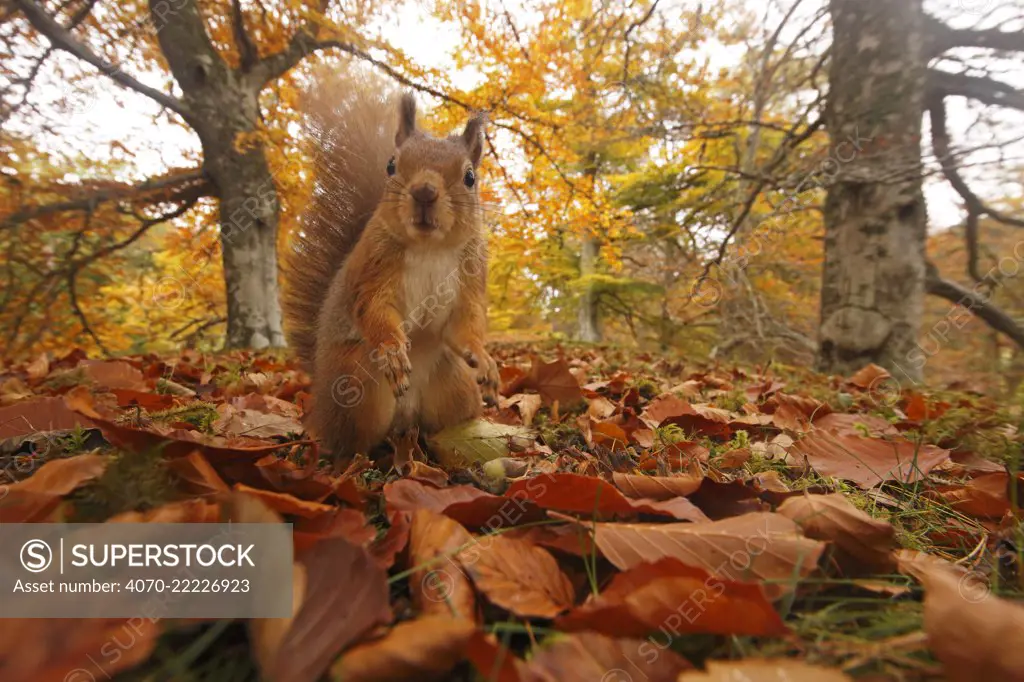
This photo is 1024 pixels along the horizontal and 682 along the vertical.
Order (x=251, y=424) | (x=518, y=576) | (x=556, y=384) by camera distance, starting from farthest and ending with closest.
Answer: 1. (x=556, y=384)
2. (x=251, y=424)
3. (x=518, y=576)

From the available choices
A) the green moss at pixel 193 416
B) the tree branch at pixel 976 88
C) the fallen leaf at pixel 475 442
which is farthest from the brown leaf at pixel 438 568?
the tree branch at pixel 976 88

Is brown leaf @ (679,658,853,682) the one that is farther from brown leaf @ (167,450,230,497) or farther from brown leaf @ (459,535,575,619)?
brown leaf @ (167,450,230,497)

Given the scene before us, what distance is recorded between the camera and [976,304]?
10.3 feet

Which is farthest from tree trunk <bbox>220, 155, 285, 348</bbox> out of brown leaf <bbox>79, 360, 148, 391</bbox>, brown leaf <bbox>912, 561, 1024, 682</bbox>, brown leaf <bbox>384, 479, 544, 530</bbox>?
brown leaf <bbox>912, 561, 1024, 682</bbox>

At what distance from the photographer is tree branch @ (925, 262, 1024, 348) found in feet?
10.2

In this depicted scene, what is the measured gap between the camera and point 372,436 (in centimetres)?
140

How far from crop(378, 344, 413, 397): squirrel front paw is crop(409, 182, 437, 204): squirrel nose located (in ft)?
1.38

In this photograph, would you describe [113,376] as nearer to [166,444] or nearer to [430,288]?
[430,288]

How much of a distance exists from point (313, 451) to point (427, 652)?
0.76 m

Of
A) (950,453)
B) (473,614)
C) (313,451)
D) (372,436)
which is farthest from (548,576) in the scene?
(950,453)

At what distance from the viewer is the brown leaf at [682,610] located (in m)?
0.49

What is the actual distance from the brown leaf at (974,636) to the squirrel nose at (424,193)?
4.26 feet

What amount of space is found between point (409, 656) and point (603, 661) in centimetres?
18

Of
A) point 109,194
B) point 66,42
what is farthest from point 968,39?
point 109,194
